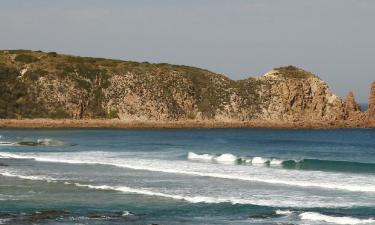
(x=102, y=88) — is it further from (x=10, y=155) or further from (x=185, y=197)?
(x=185, y=197)

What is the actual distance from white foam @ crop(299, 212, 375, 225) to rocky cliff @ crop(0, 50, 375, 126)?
9436cm

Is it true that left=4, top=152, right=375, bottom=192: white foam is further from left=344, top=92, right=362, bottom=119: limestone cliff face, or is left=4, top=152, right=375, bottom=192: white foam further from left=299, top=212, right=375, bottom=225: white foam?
left=344, top=92, right=362, bottom=119: limestone cliff face

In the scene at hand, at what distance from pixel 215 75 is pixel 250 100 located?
1136 centimetres

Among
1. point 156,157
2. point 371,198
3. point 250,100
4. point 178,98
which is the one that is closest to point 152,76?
point 178,98

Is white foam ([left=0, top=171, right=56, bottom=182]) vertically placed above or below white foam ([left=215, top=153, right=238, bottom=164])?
below

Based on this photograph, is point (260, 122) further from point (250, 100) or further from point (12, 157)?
point (12, 157)

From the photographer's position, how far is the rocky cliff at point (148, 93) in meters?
116

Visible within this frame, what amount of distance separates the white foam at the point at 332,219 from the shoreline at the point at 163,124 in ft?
295

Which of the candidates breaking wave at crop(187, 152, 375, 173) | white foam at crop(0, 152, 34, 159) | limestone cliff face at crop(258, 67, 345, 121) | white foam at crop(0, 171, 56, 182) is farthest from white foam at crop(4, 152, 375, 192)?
limestone cliff face at crop(258, 67, 345, 121)

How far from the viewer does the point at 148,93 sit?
120 m

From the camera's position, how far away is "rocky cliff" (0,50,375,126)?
4552 inches

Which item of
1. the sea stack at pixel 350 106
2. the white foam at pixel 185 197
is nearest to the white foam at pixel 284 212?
the white foam at pixel 185 197

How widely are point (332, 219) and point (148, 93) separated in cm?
9895

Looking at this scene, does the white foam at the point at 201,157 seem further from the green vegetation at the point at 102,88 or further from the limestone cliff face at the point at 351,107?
the limestone cliff face at the point at 351,107
